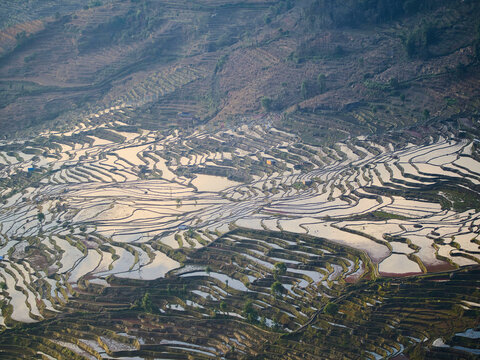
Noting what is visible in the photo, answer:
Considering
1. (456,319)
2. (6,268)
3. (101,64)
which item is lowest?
(6,268)

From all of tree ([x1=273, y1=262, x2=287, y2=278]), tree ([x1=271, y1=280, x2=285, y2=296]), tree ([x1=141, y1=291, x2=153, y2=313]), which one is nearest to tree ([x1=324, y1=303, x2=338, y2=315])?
tree ([x1=271, y1=280, x2=285, y2=296])

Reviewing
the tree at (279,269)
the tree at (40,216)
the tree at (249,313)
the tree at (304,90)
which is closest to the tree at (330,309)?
the tree at (249,313)

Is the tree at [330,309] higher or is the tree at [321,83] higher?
the tree at [321,83]

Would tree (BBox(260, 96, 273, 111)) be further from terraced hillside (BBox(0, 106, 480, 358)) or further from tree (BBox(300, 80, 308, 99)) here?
tree (BBox(300, 80, 308, 99))

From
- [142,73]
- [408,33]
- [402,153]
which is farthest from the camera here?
[142,73]

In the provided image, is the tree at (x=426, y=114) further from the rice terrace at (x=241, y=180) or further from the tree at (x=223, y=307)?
the tree at (x=223, y=307)

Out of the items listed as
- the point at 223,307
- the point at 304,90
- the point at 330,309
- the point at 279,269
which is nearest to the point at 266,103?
the point at 304,90

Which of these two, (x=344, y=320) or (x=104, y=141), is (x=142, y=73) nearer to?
(x=104, y=141)

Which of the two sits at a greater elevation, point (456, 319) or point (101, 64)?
point (101, 64)

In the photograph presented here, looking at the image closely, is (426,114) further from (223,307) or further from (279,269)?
(223,307)

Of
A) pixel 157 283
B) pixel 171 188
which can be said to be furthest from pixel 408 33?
pixel 157 283
